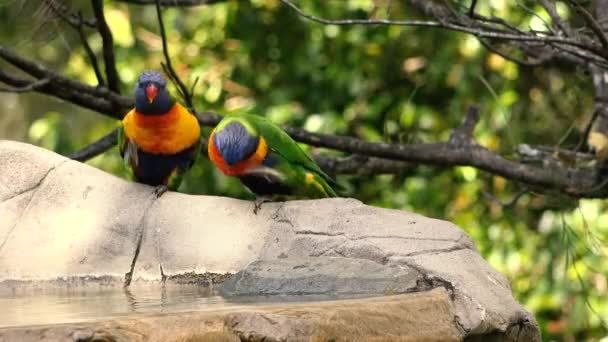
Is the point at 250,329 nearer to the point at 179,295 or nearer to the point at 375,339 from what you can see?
the point at 375,339

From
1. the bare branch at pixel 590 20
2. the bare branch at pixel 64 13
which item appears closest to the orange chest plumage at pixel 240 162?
the bare branch at pixel 64 13

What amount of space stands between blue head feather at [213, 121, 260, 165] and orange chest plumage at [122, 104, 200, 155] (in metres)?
0.42

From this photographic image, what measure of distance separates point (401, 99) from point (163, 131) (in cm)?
270

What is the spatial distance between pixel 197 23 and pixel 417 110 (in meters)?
1.66

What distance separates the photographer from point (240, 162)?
4340 mm

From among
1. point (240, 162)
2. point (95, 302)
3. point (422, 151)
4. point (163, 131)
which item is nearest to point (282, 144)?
point (240, 162)

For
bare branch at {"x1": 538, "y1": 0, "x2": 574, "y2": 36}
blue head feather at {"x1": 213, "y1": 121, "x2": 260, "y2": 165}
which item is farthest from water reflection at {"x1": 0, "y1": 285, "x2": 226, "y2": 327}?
bare branch at {"x1": 538, "y1": 0, "x2": 574, "y2": 36}

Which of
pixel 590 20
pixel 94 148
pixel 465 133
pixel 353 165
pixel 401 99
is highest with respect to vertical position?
pixel 590 20

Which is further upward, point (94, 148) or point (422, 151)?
point (422, 151)

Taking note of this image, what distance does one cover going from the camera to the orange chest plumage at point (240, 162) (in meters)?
4.34

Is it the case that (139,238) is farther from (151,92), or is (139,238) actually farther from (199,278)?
(151,92)

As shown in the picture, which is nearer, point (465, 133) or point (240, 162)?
point (240, 162)

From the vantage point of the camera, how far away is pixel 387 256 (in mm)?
3242

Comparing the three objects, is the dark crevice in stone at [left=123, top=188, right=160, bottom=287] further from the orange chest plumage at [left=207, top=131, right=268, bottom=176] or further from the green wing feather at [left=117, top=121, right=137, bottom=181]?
the green wing feather at [left=117, top=121, right=137, bottom=181]
